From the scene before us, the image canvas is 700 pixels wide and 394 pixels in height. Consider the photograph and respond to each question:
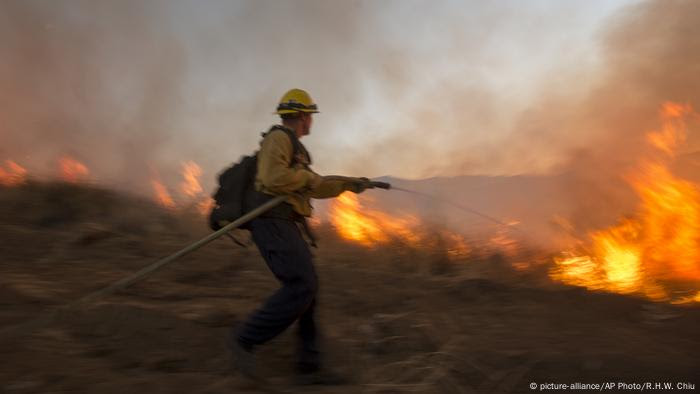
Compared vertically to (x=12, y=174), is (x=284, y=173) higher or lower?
lower

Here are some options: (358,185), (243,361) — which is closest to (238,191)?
(358,185)

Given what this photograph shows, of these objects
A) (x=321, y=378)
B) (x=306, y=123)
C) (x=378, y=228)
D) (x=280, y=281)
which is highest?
(x=378, y=228)

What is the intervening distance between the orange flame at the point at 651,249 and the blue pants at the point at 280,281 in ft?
13.4

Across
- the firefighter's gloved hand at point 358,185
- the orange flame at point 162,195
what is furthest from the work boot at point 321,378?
the orange flame at point 162,195

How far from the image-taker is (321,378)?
374 centimetres

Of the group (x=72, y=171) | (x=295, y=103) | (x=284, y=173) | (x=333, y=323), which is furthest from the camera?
(x=72, y=171)

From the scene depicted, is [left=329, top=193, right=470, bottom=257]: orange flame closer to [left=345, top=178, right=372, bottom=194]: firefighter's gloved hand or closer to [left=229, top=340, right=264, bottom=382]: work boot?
[left=345, top=178, right=372, bottom=194]: firefighter's gloved hand

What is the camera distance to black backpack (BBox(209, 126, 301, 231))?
12.1 ft

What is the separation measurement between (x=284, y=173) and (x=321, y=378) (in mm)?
1396

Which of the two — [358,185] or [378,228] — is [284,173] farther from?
[378,228]

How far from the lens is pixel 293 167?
12.2 ft

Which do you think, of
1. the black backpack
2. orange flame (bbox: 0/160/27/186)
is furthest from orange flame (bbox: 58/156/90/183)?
the black backpack

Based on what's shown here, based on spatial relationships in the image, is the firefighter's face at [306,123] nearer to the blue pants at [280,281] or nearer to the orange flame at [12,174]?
the blue pants at [280,281]

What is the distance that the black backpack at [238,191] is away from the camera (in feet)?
12.1
